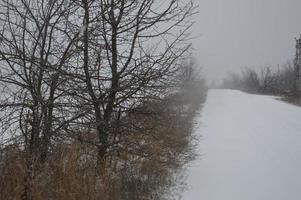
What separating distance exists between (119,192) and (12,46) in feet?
9.48

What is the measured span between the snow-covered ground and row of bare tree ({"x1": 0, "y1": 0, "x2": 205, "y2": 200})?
1.66 metres

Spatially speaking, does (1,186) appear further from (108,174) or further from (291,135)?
(291,135)

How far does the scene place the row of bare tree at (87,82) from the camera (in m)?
6.48

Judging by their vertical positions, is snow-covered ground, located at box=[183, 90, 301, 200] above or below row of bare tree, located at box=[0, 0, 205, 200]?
below

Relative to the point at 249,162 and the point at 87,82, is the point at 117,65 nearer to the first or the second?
the point at 87,82

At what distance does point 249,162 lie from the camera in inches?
429

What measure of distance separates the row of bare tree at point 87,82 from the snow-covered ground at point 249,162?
1663 millimetres

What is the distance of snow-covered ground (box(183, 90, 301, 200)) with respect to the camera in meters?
8.47

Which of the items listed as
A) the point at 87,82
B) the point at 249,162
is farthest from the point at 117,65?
the point at 249,162

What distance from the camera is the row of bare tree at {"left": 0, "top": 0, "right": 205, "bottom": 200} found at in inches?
255

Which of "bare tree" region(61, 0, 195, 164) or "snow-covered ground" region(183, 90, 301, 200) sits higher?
"bare tree" region(61, 0, 195, 164)

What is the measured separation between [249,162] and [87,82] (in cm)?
541

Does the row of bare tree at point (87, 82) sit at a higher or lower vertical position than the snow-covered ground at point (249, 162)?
higher

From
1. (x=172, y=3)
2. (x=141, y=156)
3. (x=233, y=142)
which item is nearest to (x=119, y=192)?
(x=141, y=156)
